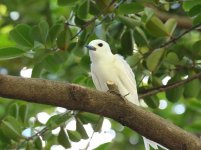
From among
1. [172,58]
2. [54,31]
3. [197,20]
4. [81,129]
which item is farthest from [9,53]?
[197,20]

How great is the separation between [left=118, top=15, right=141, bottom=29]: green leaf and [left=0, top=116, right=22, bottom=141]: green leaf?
912 millimetres

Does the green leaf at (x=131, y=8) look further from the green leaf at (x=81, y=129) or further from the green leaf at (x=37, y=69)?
the green leaf at (x=81, y=129)

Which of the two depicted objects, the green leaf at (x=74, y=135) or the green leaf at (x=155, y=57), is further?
the green leaf at (x=74, y=135)

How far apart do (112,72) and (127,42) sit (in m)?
0.27

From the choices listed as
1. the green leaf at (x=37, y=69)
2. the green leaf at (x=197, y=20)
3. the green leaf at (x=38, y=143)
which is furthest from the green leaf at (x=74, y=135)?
the green leaf at (x=197, y=20)

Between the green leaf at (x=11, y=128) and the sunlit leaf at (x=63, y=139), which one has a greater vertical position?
the green leaf at (x=11, y=128)

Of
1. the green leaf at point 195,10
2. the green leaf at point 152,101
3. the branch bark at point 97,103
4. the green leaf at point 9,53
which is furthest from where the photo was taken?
the green leaf at point 152,101

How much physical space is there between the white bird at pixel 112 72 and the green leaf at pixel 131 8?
10.5 inches

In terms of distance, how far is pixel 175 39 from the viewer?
347cm

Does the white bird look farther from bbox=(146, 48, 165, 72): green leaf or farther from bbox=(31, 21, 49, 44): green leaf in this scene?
bbox=(31, 21, 49, 44): green leaf

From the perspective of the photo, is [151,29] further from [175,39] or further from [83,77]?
[83,77]

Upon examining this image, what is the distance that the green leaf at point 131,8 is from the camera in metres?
3.42

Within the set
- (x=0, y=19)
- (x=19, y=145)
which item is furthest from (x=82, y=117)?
(x=0, y=19)

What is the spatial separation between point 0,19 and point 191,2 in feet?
7.15
